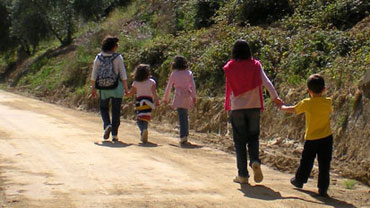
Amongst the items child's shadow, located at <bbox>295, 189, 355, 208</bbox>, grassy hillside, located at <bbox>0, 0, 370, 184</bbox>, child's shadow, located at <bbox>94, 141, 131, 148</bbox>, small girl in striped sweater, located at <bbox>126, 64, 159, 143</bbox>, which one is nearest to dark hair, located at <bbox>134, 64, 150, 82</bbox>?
small girl in striped sweater, located at <bbox>126, 64, 159, 143</bbox>

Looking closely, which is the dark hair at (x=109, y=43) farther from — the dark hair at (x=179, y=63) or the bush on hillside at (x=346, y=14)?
the bush on hillside at (x=346, y=14)

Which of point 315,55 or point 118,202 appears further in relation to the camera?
point 315,55

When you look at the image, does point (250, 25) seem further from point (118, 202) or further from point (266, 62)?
point (118, 202)

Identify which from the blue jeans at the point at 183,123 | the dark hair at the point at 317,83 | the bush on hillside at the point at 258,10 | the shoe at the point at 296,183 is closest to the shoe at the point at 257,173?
the shoe at the point at 296,183

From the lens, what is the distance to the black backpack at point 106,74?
1203cm

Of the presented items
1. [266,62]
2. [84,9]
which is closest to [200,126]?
[266,62]

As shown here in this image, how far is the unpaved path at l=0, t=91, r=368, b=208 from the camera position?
7.52 m

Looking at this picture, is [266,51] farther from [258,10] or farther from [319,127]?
[319,127]

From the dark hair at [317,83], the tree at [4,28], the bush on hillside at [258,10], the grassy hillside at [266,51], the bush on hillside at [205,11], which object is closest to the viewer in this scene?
the dark hair at [317,83]

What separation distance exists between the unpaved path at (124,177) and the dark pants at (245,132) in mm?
330

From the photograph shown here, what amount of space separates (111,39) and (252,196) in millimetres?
5201

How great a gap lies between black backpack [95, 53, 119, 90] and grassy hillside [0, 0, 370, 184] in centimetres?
268

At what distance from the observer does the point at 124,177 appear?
8.68 meters

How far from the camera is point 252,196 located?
311 inches
